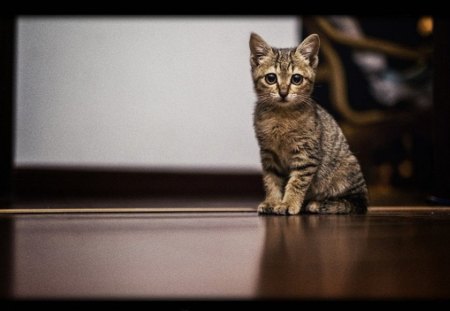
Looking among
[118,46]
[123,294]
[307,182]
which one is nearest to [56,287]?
[123,294]

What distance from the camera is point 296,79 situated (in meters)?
1.44

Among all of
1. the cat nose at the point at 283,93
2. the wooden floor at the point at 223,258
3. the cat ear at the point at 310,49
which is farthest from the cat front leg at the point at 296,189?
the cat ear at the point at 310,49

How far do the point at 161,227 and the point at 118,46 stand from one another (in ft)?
5.36

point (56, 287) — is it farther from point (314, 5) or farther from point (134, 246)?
point (314, 5)

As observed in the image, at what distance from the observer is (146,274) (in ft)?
2.39

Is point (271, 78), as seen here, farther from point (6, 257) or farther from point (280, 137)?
point (6, 257)

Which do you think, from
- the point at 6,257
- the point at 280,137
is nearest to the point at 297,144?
the point at 280,137

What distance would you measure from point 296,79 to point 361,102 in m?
1.63

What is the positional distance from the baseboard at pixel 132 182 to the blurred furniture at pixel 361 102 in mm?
694

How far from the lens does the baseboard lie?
2438 millimetres

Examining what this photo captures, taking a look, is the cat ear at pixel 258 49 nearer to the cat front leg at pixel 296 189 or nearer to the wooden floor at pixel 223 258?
the cat front leg at pixel 296 189

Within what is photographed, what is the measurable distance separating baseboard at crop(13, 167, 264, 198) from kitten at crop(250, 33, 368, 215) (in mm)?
911

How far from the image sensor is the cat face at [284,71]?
143 centimetres

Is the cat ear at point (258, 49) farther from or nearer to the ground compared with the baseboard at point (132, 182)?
farther from the ground
